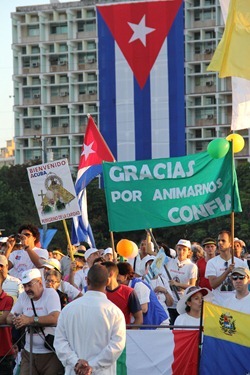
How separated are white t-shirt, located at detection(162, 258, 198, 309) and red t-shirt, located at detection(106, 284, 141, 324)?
3.47 metres

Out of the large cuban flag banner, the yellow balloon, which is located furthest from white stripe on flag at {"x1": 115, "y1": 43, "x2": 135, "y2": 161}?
the yellow balloon

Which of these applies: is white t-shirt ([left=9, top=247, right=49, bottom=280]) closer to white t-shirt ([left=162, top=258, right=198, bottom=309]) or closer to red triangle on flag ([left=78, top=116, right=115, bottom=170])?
white t-shirt ([left=162, top=258, right=198, bottom=309])

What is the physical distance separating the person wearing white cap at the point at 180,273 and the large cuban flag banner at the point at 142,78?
2.40 m

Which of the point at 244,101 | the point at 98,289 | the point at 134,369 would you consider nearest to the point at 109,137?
the point at 244,101

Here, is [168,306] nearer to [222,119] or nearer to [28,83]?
[222,119]

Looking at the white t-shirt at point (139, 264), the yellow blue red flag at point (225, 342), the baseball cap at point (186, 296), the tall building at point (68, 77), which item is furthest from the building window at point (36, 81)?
the yellow blue red flag at point (225, 342)

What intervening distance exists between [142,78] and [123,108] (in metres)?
0.53

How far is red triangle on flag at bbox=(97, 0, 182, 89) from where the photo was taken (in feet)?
55.7

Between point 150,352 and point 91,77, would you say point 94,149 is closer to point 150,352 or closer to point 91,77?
point 150,352

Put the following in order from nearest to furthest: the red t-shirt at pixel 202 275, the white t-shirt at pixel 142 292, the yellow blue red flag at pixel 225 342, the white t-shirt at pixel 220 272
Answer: the yellow blue red flag at pixel 225 342 < the white t-shirt at pixel 142 292 < the white t-shirt at pixel 220 272 < the red t-shirt at pixel 202 275

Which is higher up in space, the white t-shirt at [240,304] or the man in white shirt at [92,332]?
the man in white shirt at [92,332]

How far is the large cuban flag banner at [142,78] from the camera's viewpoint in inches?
668

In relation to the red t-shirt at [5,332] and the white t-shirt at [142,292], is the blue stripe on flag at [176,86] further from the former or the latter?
the red t-shirt at [5,332]

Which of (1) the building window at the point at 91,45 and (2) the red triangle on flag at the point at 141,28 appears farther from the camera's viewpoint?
(1) the building window at the point at 91,45
